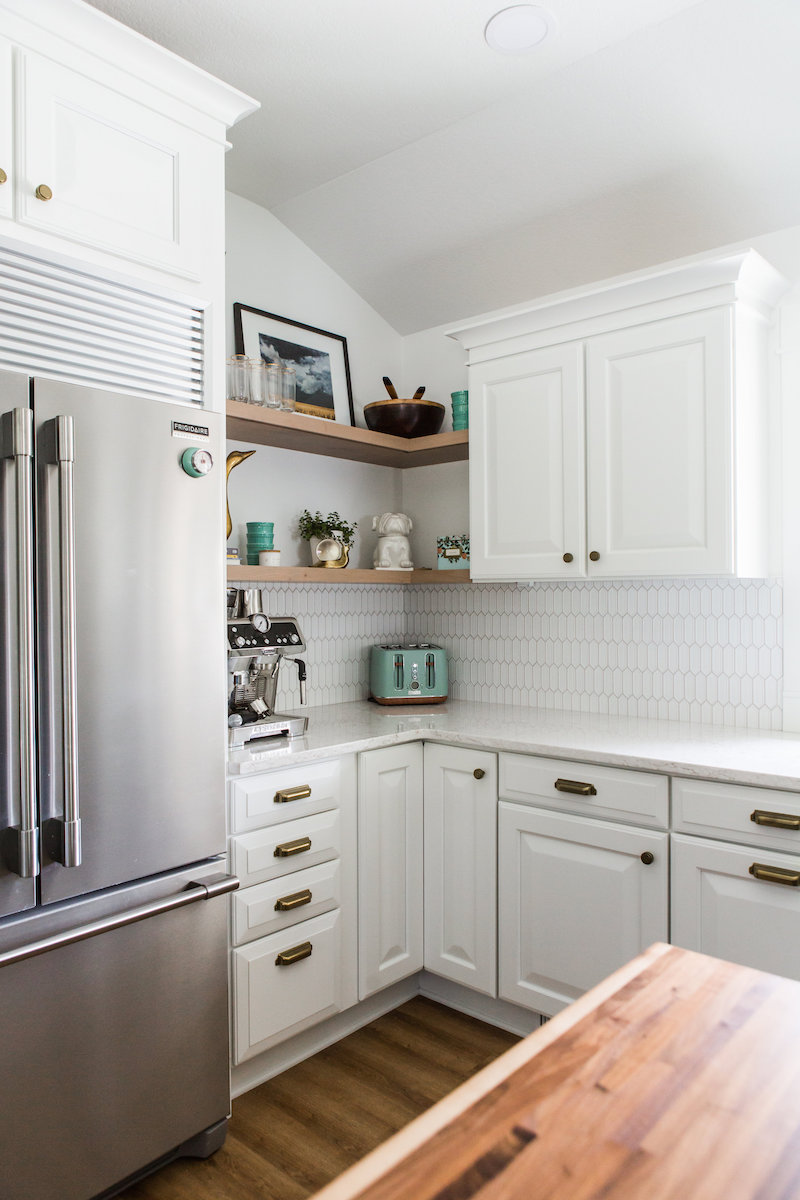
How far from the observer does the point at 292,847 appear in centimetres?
226

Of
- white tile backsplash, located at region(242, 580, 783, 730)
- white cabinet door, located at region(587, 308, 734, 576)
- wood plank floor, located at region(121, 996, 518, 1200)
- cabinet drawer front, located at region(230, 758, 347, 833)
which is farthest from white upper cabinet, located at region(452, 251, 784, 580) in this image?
wood plank floor, located at region(121, 996, 518, 1200)

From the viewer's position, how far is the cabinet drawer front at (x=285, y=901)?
2148 millimetres

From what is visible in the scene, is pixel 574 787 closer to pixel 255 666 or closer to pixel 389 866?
pixel 389 866

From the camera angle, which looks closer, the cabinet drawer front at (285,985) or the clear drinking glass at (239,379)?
the cabinet drawer front at (285,985)

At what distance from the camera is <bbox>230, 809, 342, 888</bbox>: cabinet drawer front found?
7.06 feet

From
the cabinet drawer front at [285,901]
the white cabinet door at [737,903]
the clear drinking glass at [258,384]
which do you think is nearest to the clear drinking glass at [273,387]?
the clear drinking glass at [258,384]

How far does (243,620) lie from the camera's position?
2482 millimetres

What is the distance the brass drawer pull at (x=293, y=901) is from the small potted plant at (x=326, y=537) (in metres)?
1.20

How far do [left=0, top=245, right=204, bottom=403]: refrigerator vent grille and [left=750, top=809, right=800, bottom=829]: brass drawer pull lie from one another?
1.68 m

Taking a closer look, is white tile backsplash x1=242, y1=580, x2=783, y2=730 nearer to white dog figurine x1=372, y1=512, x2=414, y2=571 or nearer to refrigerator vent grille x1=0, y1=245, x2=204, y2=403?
white dog figurine x1=372, y1=512, x2=414, y2=571

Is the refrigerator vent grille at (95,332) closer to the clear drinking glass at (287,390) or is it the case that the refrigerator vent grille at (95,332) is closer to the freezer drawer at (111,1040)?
the clear drinking glass at (287,390)

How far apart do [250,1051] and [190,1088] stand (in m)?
0.27

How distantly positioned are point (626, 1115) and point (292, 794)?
160cm

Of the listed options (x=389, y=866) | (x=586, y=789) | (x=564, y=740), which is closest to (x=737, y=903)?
(x=586, y=789)
